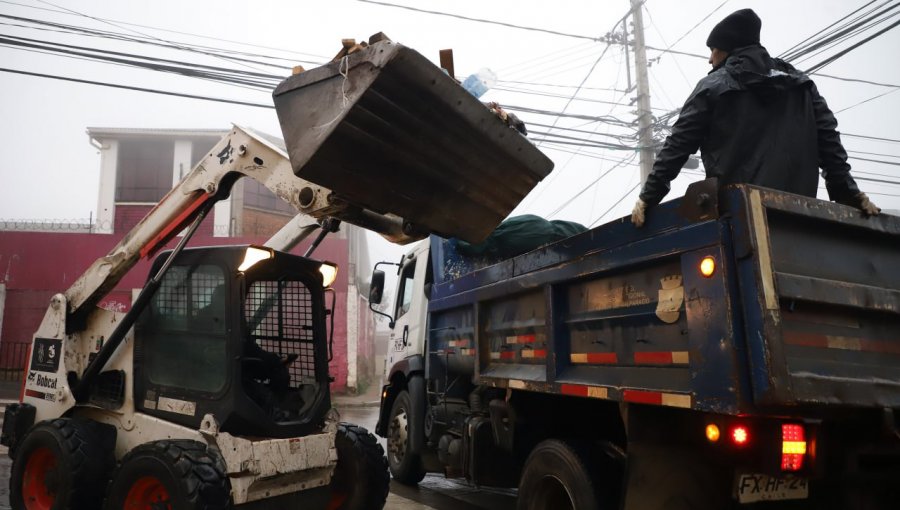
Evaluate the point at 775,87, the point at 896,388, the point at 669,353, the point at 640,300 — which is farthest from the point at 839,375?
Answer: the point at 775,87

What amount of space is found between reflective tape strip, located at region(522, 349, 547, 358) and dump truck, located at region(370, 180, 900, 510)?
19 mm

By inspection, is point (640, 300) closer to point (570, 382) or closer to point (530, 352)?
point (570, 382)

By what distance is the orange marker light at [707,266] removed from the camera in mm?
2442

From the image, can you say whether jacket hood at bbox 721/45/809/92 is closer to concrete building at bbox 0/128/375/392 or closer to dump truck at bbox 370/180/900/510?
dump truck at bbox 370/180/900/510

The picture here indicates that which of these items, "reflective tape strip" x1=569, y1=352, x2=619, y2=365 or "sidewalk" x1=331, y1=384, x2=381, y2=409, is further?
"sidewalk" x1=331, y1=384, x2=381, y2=409

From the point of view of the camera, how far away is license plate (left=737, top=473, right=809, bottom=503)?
2.47 meters

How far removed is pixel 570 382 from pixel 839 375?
50.9 inches

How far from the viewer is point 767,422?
2.38 metres

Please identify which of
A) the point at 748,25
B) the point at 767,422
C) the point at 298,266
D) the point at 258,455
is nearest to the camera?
the point at 767,422

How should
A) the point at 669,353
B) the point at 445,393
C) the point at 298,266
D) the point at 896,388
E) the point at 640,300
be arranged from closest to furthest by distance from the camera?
the point at 896,388 < the point at 669,353 < the point at 640,300 < the point at 298,266 < the point at 445,393

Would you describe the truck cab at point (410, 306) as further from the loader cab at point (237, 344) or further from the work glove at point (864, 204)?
the work glove at point (864, 204)

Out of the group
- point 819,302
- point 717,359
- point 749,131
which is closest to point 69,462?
point 717,359

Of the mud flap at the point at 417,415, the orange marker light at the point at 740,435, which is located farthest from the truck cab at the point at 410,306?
the orange marker light at the point at 740,435

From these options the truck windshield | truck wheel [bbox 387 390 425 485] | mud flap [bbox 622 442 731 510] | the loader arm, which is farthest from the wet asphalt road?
mud flap [bbox 622 442 731 510]
